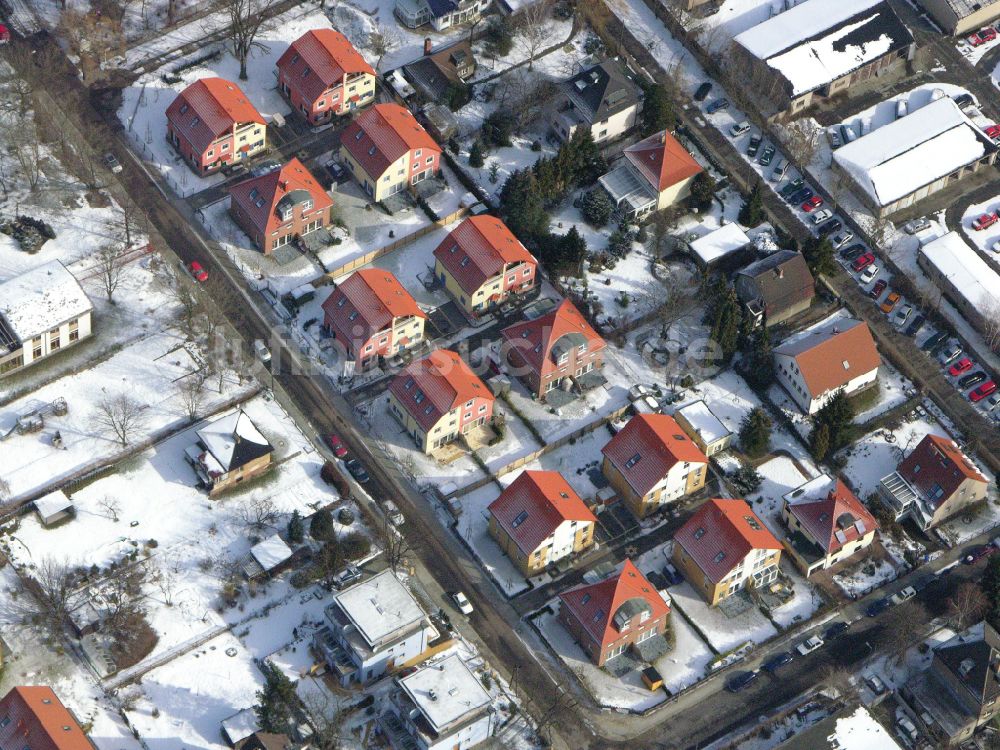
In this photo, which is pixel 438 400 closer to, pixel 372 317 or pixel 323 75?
pixel 372 317

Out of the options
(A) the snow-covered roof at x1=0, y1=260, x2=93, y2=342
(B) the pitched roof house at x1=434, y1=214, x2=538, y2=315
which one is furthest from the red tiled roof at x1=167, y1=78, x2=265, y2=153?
(B) the pitched roof house at x1=434, y1=214, x2=538, y2=315

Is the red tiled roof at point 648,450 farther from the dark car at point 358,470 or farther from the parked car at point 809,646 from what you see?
the dark car at point 358,470

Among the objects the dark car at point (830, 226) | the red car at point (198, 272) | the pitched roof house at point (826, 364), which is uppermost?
the red car at point (198, 272)

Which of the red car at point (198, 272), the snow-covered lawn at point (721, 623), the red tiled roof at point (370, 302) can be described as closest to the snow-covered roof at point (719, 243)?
the red tiled roof at point (370, 302)

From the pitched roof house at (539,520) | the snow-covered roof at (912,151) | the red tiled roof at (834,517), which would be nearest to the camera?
the pitched roof house at (539,520)

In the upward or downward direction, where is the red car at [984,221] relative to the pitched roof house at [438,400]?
downward

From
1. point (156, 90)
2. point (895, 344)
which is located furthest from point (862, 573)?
point (156, 90)

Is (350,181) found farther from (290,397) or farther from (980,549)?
(980,549)
